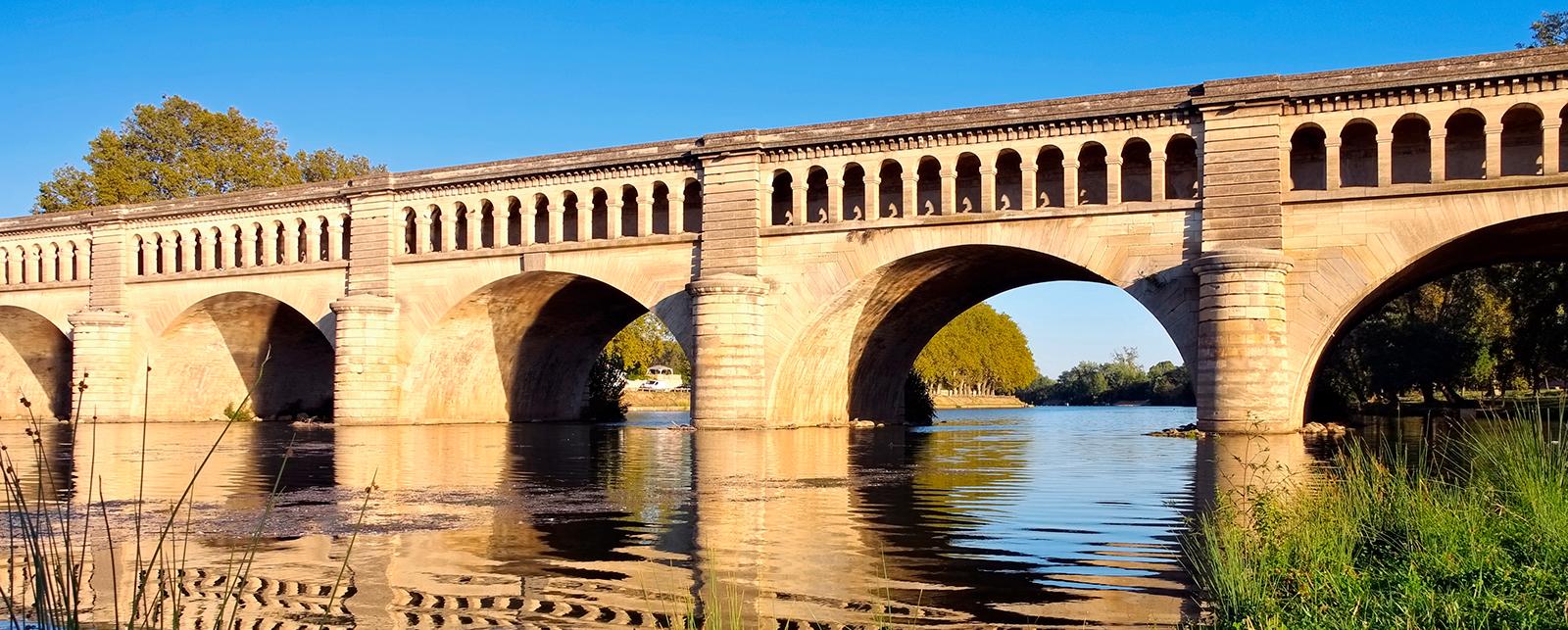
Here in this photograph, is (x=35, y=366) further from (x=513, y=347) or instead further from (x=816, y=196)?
(x=816, y=196)

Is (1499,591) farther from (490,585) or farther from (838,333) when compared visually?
(838,333)

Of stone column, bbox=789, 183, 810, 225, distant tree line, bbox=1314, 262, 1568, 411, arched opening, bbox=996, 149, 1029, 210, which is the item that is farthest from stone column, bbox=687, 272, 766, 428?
distant tree line, bbox=1314, 262, 1568, 411

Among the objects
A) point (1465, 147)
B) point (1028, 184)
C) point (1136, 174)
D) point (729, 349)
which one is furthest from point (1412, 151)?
point (729, 349)

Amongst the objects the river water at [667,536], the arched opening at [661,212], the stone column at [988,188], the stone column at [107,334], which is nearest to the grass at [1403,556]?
the river water at [667,536]

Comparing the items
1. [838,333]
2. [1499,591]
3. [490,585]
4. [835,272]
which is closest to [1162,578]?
[1499,591]

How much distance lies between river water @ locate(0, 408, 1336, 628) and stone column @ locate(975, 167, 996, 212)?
920 centimetres

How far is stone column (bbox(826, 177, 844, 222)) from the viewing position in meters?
35.4

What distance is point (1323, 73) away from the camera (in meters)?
30.0

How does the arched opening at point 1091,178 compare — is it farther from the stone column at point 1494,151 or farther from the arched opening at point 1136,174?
the stone column at point 1494,151

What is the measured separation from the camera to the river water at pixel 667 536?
867 centimetres

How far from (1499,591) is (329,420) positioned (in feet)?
155

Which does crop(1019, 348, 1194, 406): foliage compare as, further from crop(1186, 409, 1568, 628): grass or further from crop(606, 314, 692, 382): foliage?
crop(1186, 409, 1568, 628): grass

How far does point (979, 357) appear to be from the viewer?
380 feet

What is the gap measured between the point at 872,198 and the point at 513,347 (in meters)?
16.3
